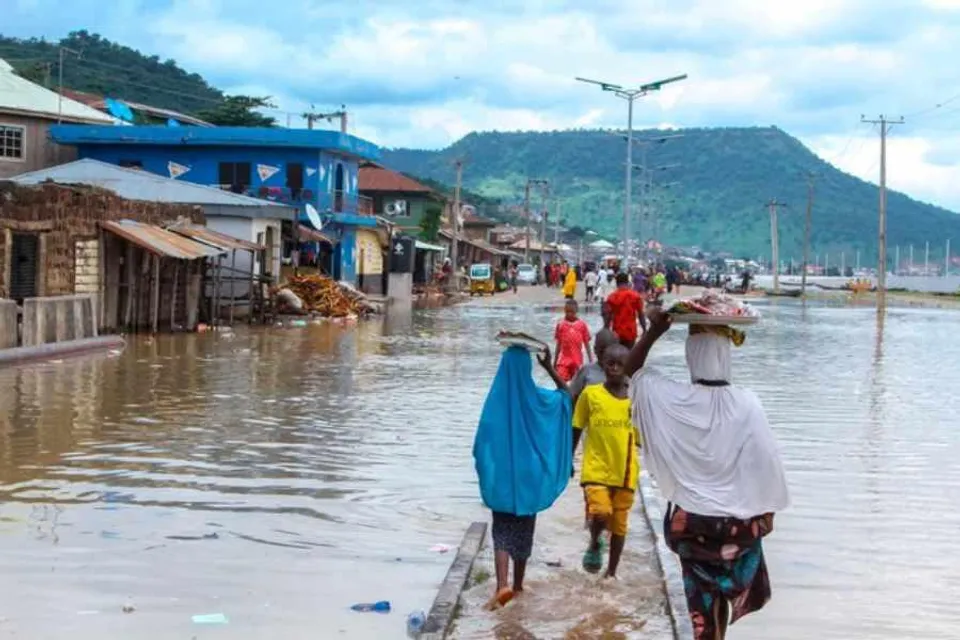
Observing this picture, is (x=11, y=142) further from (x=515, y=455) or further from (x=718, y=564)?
(x=718, y=564)

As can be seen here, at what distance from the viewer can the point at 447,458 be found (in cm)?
1241

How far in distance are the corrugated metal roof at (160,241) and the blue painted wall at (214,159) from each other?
1962cm

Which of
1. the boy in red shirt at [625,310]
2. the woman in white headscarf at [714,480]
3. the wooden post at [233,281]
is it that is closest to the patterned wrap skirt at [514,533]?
the woman in white headscarf at [714,480]

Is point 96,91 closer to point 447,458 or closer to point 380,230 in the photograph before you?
point 380,230

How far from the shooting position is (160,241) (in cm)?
2648

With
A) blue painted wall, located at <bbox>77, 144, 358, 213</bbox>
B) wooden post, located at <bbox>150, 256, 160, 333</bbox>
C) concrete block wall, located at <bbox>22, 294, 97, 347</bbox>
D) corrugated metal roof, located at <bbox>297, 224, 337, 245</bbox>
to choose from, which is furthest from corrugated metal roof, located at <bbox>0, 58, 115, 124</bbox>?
concrete block wall, located at <bbox>22, 294, 97, 347</bbox>

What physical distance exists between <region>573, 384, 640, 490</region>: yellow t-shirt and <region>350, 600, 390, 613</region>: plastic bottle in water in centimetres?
139

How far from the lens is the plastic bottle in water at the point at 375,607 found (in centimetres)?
725

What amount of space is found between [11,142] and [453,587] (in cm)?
4314

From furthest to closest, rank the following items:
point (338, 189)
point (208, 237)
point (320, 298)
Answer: point (338, 189), point (320, 298), point (208, 237)

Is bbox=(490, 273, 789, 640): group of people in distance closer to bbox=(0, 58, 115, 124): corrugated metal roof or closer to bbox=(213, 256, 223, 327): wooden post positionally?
bbox=(213, 256, 223, 327): wooden post

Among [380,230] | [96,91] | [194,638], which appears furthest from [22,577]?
[96,91]

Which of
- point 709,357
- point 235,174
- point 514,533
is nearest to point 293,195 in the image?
point 235,174

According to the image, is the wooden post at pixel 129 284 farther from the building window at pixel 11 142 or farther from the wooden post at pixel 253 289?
the building window at pixel 11 142
